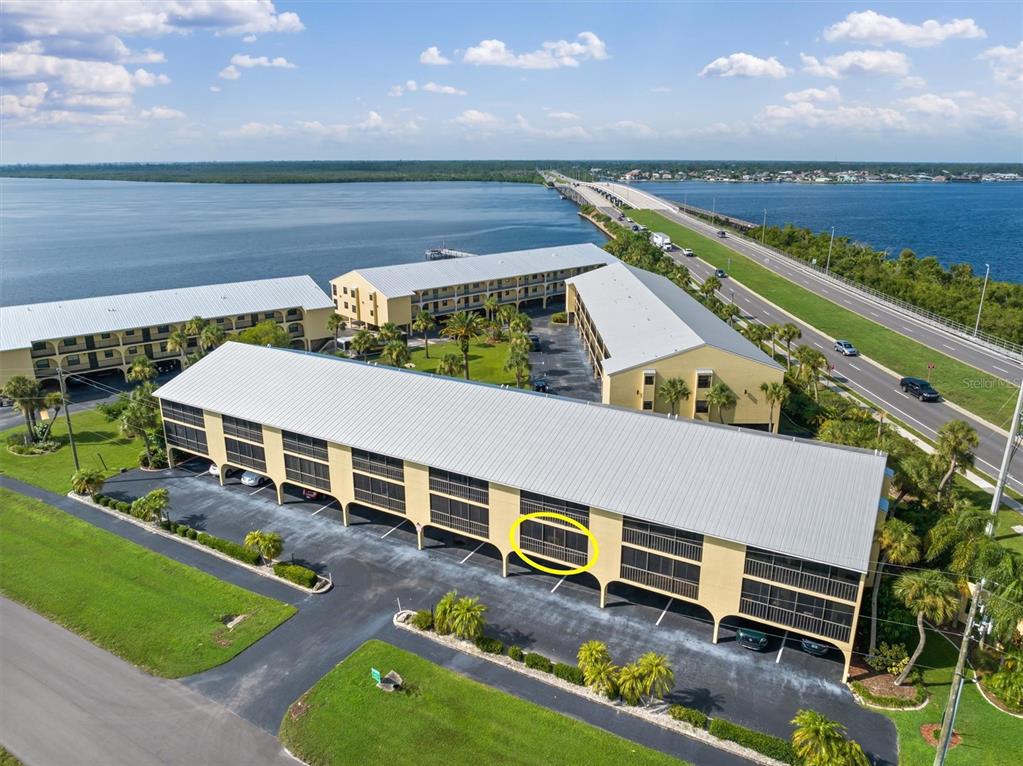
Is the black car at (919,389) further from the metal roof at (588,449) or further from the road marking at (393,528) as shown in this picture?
the road marking at (393,528)

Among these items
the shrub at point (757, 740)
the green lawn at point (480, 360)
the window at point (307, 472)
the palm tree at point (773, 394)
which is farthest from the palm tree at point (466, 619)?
the green lawn at point (480, 360)

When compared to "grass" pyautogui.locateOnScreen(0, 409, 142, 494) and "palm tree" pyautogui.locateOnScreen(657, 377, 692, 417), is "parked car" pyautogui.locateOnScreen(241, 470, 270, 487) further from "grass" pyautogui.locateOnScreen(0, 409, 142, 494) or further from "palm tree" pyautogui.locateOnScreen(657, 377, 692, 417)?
"palm tree" pyautogui.locateOnScreen(657, 377, 692, 417)

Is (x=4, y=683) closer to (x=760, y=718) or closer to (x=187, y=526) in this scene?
(x=187, y=526)

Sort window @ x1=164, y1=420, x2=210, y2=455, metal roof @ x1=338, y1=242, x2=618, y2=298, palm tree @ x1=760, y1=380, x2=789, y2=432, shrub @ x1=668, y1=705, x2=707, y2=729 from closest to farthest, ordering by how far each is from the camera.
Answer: shrub @ x1=668, y1=705, x2=707, y2=729, window @ x1=164, y1=420, x2=210, y2=455, palm tree @ x1=760, y1=380, x2=789, y2=432, metal roof @ x1=338, y1=242, x2=618, y2=298

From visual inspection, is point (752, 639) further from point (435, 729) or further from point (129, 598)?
point (129, 598)

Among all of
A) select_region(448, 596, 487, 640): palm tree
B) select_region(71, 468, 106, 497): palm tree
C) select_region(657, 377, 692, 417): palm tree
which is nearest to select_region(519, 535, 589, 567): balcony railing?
select_region(448, 596, 487, 640): palm tree
